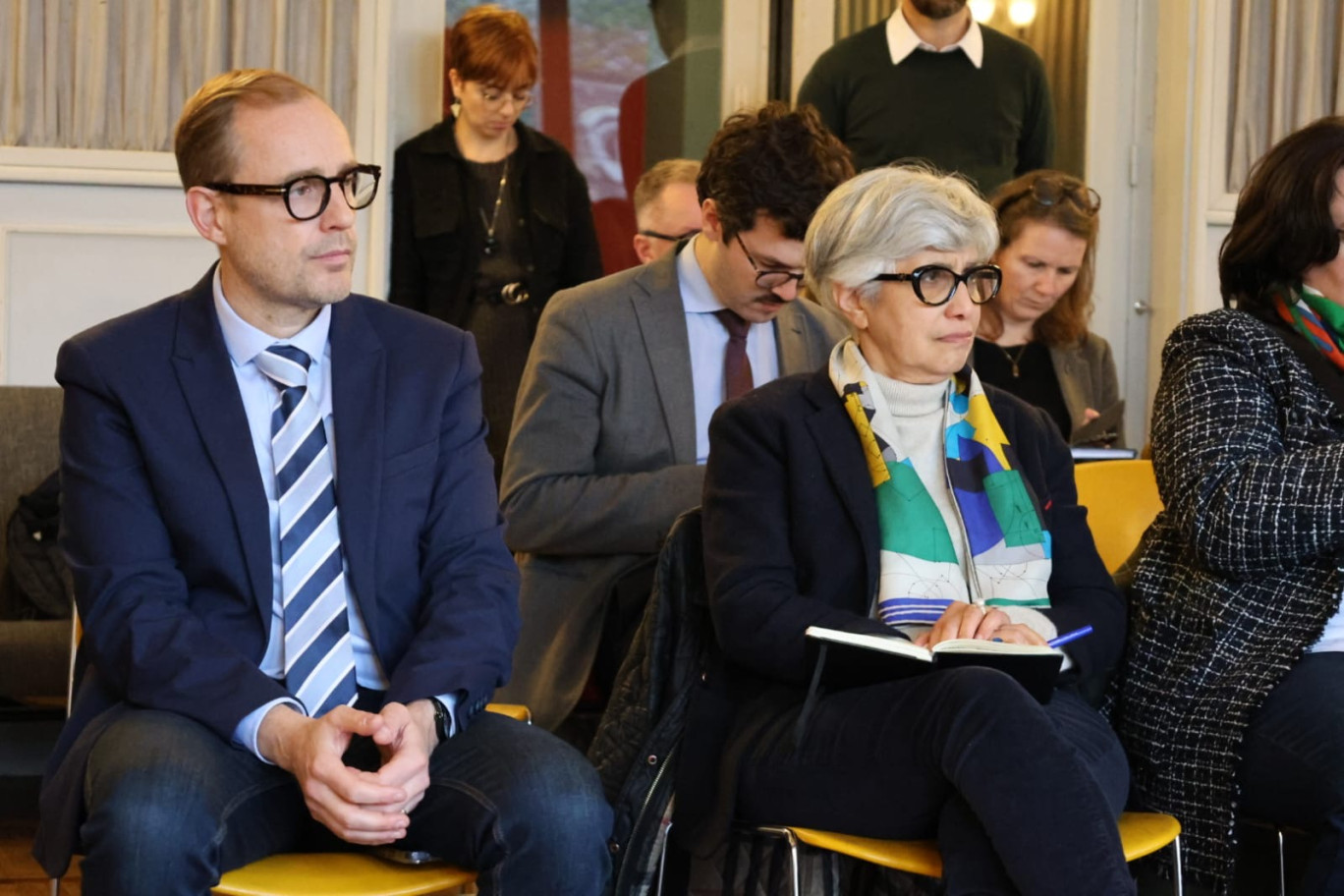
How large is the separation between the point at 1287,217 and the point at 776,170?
2.92 feet

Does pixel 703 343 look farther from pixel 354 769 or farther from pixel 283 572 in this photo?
pixel 354 769

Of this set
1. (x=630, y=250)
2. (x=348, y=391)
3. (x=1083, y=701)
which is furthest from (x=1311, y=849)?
(x=630, y=250)

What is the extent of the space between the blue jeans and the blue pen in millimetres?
713

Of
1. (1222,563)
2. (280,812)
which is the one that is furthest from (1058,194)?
(280,812)

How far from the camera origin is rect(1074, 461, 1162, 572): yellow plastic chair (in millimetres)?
3119

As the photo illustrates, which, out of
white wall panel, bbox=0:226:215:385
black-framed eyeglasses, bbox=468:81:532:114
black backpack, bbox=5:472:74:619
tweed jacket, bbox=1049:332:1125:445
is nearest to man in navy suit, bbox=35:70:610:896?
black backpack, bbox=5:472:74:619

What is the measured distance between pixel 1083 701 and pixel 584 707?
3.25ft

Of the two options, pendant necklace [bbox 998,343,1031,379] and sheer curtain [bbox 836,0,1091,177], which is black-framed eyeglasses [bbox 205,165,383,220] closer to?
pendant necklace [bbox 998,343,1031,379]

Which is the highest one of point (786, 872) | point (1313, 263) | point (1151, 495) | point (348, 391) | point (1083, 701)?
point (1313, 263)

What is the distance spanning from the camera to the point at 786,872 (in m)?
2.43

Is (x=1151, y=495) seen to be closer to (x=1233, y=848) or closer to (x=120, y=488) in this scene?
(x=1233, y=848)

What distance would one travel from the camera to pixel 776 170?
10.4 feet

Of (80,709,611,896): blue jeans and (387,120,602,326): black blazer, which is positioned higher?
(387,120,602,326): black blazer

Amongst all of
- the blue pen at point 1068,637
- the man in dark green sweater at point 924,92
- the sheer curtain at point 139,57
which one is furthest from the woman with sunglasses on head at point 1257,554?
the sheer curtain at point 139,57
